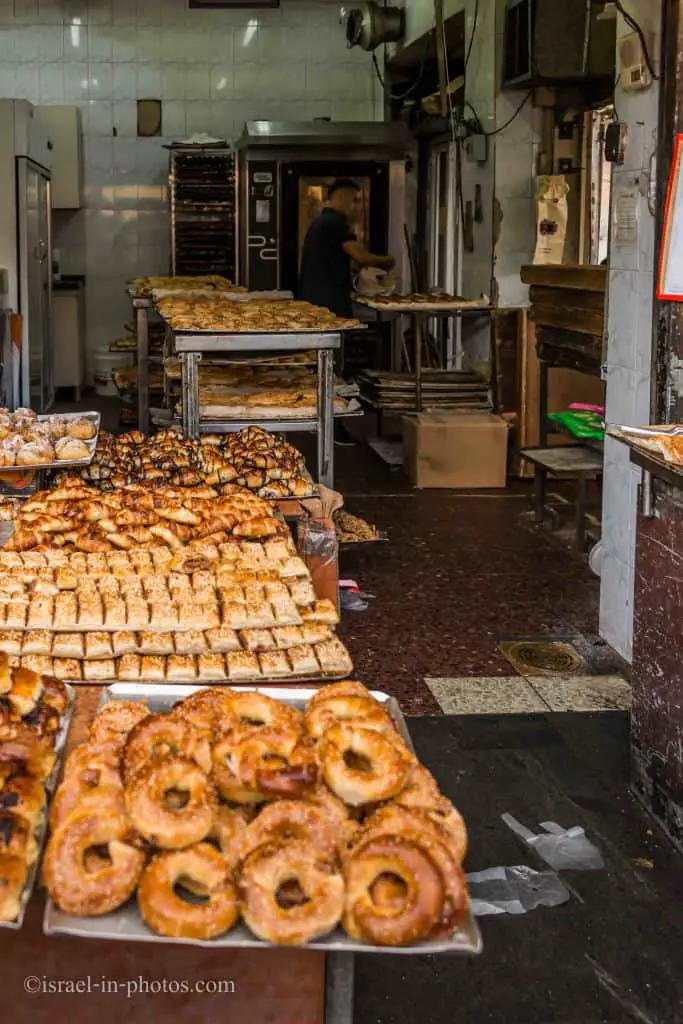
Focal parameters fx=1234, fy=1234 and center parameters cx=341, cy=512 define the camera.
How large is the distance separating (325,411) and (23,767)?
14.7ft

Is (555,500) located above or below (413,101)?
below

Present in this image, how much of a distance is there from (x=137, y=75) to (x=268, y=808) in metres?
12.1

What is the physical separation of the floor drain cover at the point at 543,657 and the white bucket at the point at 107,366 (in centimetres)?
828

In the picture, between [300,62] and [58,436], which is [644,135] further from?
[300,62]

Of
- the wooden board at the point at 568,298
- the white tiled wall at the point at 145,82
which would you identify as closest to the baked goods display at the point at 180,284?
the wooden board at the point at 568,298

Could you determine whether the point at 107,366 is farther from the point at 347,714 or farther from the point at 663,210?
the point at 347,714

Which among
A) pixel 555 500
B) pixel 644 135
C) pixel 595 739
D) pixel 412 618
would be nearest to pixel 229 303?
pixel 555 500

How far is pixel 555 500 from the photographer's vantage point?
8141 millimetres

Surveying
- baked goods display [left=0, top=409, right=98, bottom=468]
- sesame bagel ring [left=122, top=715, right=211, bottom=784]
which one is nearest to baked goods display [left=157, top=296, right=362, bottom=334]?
baked goods display [left=0, top=409, right=98, bottom=468]

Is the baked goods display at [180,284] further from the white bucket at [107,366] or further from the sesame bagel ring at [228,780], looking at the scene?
the sesame bagel ring at [228,780]

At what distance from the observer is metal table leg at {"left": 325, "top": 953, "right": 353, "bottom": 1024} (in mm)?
2004

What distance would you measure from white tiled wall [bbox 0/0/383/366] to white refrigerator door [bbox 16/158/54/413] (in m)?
1.94

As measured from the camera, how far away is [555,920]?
3.18 metres

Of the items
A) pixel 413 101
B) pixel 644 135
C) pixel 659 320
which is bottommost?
pixel 659 320
